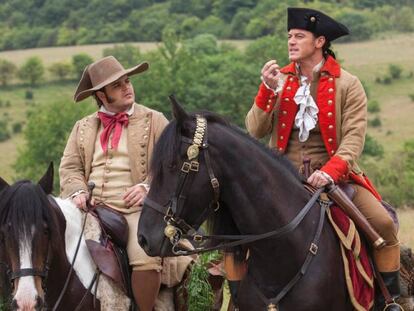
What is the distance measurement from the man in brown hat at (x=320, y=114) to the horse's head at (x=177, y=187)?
120 cm

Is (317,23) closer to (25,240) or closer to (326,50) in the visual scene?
(326,50)

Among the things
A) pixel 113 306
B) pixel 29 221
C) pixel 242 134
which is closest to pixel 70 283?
pixel 113 306

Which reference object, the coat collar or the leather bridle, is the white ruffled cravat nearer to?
the coat collar

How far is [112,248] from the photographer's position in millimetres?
7316

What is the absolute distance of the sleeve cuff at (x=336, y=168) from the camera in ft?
22.1

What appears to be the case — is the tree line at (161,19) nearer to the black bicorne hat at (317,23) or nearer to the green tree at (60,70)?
the green tree at (60,70)

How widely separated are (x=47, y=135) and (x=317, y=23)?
74.5 metres

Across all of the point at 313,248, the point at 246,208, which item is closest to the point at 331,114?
the point at 313,248

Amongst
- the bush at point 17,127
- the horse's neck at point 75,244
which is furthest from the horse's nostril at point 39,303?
the bush at point 17,127

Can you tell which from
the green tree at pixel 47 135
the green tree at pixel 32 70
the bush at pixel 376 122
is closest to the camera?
the green tree at pixel 47 135

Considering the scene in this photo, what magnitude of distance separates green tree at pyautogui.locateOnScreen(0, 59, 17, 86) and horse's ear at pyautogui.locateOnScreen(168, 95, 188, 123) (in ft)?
358

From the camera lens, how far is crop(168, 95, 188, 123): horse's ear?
5802 millimetres

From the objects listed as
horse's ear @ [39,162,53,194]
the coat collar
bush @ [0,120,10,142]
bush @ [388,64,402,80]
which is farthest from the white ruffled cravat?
bush @ [388,64,402,80]

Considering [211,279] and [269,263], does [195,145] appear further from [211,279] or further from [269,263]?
[211,279]
